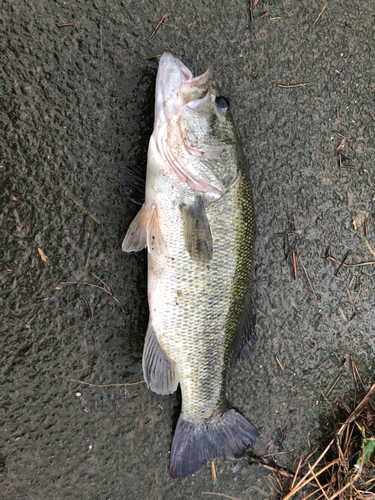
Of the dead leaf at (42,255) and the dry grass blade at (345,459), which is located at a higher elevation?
the dead leaf at (42,255)

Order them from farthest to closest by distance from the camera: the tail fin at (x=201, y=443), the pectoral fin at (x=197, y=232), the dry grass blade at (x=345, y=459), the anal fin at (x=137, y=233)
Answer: the dry grass blade at (x=345, y=459), the tail fin at (x=201, y=443), the anal fin at (x=137, y=233), the pectoral fin at (x=197, y=232)

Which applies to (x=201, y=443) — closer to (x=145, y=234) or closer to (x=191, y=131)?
(x=145, y=234)

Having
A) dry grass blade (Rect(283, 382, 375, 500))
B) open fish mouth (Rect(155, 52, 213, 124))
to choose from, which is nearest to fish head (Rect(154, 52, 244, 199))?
open fish mouth (Rect(155, 52, 213, 124))

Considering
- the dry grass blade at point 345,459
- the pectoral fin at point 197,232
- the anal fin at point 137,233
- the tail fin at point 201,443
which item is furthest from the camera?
the dry grass blade at point 345,459

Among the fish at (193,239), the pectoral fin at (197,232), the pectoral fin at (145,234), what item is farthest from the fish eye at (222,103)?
the pectoral fin at (145,234)

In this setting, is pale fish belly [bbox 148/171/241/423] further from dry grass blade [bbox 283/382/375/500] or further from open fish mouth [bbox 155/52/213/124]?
dry grass blade [bbox 283/382/375/500]

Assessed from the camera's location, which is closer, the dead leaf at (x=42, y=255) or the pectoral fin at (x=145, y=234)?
the pectoral fin at (x=145, y=234)

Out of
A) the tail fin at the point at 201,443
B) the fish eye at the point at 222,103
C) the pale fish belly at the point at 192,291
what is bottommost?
the tail fin at the point at 201,443

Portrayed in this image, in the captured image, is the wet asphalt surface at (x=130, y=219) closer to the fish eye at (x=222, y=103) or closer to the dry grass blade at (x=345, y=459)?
the dry grass blade at (x=345, y=459)
